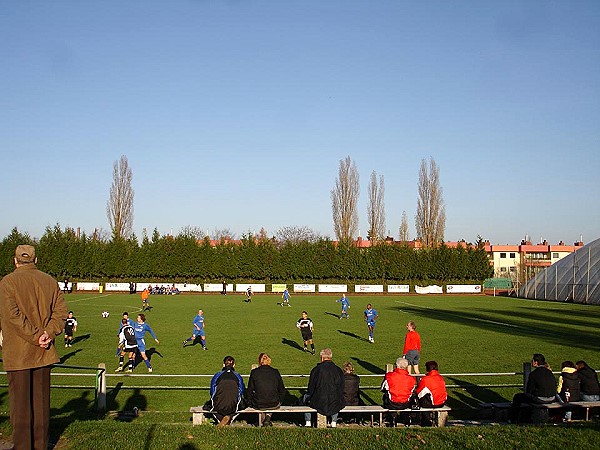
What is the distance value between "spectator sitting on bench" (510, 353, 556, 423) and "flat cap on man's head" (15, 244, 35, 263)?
9.35 m

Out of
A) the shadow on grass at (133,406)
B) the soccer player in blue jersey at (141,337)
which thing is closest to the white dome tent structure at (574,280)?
the soccer player in blue jersey at (141,337)

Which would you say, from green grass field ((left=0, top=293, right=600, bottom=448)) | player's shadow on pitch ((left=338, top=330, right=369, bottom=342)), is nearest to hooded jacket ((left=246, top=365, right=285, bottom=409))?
green grass field ((left=0, top=293, right=600, bottom=448))

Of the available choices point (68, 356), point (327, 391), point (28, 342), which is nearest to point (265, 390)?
point (327, 391)

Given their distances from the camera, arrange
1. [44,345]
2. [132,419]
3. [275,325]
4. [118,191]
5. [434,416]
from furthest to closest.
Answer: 1. [118,191]
2. [275,325]
3. [132,419]
4. [434,416]
5. [44,345]

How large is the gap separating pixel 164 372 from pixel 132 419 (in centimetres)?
678

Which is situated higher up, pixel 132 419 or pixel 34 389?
pixel 34 389

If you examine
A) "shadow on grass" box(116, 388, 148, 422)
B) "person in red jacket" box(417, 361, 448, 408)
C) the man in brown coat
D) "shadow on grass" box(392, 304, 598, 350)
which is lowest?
"shadow on grass" box(392, 304, 598, 350)

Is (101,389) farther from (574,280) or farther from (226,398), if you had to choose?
(574,280)

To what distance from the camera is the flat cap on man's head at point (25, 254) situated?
6453 mm

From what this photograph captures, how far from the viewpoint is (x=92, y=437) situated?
316 inches

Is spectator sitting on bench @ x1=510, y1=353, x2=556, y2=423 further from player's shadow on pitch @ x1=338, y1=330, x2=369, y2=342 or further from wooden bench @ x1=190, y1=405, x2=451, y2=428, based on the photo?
player's shadow on pitch @ x1=338, y1=330, x2=369, y2=342

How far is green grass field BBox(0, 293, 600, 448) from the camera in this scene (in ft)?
48.8

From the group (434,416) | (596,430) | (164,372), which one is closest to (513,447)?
(596,430)

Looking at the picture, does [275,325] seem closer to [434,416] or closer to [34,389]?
[434,416]
